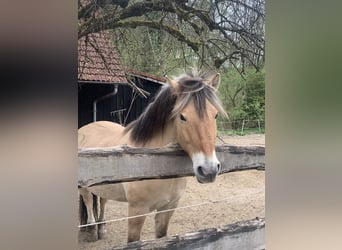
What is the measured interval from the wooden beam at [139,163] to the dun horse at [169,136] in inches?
1.0

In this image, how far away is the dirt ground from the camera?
5.59ft

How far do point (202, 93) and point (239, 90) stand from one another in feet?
0.69

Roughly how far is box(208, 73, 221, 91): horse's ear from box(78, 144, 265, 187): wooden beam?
272 millimetres

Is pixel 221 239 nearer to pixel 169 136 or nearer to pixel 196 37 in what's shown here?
pixel 169 136

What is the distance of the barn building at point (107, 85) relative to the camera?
61.4 inches

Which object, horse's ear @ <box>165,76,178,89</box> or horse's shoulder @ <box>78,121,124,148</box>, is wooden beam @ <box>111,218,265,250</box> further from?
horse's ear @ <box>165,76,178,89</box>

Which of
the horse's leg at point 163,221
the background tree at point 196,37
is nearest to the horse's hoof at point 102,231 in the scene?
the horse's leg at point 163,221

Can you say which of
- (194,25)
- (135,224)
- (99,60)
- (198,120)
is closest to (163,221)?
(135,224)
